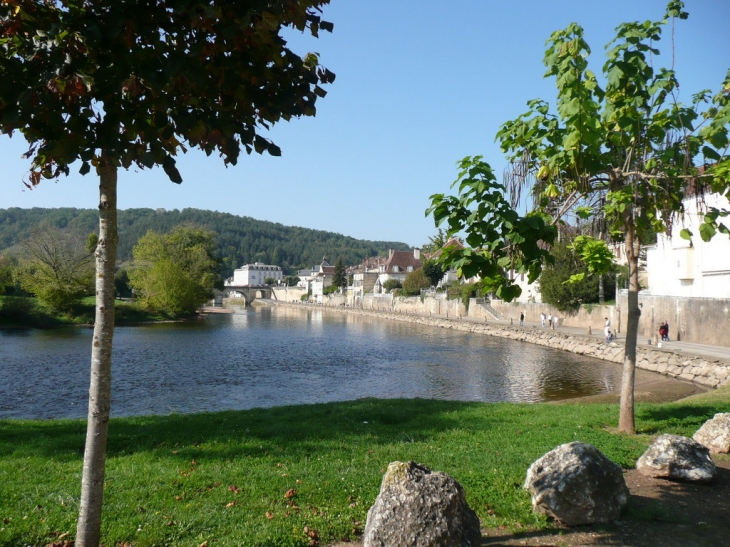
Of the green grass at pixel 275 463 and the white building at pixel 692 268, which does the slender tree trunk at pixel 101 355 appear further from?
the white building at pixel 692 268

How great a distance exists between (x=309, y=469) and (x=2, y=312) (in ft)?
177

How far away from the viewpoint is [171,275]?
68.3m

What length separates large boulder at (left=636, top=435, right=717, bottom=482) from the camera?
7.07 m

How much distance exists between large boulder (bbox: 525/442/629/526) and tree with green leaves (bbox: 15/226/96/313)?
60.2 metres

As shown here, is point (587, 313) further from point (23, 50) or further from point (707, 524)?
point (23, 50)

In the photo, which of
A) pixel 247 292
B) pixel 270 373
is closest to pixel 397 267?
pixel 247 292

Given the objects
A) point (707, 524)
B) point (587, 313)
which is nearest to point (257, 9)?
point (707, 524)

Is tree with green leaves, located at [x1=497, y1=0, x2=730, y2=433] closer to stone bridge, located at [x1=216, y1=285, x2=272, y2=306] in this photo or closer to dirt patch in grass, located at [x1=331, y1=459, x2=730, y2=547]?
dirt patch in grass, located at [x1=331, y1=459, x2=730, y2=547]

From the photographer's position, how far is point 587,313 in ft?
152

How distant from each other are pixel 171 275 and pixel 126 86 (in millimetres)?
68099

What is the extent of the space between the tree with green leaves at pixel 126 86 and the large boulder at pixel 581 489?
4.24m

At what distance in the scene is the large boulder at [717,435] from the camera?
8.64 m

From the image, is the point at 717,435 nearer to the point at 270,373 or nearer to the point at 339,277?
the point at 270,373

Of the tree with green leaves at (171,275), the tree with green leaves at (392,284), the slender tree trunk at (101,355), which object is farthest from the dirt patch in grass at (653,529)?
the tree with green leaves at (392,284)
